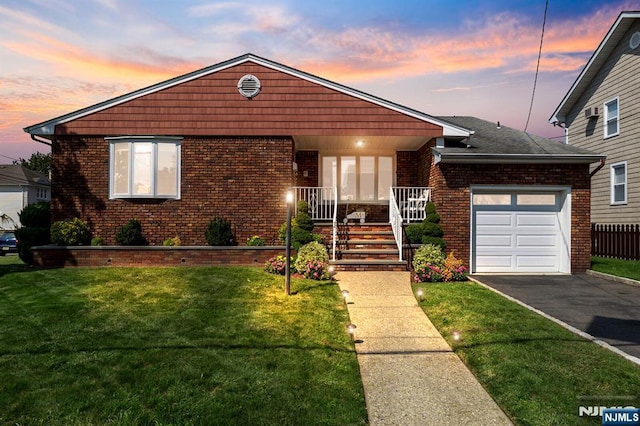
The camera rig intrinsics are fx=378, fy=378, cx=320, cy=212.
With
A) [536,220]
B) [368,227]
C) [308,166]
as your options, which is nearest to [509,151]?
[536,220]

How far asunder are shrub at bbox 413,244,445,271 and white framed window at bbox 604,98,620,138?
1272 centimetres

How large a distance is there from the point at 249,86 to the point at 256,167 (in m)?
2.55

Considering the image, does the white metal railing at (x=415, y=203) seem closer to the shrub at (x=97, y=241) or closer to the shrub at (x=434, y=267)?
the shrub at (x=434, y=267)

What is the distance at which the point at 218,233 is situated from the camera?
11148 millimetres

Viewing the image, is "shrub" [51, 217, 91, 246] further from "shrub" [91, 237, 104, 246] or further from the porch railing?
the porch railing

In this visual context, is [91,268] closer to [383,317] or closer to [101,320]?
[101,320]

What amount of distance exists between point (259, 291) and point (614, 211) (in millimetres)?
16826

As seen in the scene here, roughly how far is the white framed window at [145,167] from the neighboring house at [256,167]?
0.10 feet

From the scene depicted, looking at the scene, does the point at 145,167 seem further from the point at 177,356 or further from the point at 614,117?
the point at 614,117

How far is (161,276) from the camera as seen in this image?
30.6ft

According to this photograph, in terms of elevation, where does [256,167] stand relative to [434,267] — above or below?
above

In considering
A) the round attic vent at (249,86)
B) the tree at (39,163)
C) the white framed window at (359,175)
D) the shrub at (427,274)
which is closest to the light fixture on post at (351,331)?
the shrub at (427,274)

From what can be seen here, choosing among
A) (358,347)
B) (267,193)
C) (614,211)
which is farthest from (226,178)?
(614,211)

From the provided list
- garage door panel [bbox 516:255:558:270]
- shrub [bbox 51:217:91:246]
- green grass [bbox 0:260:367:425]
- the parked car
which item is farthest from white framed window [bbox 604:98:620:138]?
the parked car
